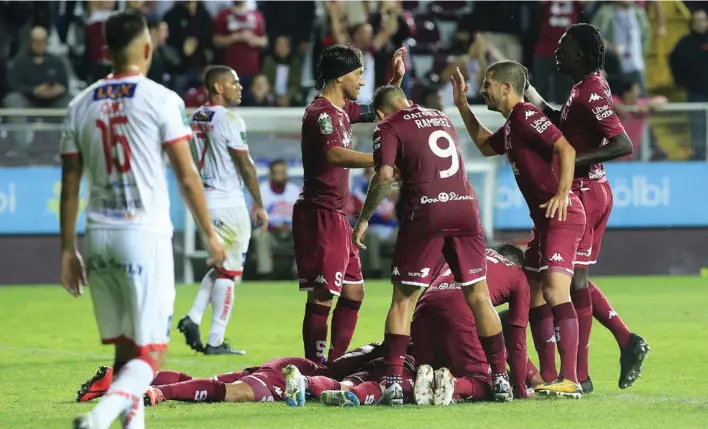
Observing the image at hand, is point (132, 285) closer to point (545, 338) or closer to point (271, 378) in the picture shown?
point (271, 378)

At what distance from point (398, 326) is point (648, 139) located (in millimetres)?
12365

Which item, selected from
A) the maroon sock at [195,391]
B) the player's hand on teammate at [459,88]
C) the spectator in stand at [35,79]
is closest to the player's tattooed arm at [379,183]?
the player's hand on teammate at [459,88]

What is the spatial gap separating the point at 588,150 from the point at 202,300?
169 inches

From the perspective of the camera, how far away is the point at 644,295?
1650cm

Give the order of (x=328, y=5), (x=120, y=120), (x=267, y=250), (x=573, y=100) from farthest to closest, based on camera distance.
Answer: (x=328, y=5), (x=267, y=250), (x=573, y=100), (x=120, y=120)

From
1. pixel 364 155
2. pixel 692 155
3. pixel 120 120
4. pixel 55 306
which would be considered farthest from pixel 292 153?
pixel 120 120

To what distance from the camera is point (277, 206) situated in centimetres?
1880

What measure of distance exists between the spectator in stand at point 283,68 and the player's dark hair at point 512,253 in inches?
476

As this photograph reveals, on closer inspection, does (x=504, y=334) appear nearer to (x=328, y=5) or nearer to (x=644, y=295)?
(x=644, y=295)

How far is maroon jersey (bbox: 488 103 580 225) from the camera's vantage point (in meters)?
8.36

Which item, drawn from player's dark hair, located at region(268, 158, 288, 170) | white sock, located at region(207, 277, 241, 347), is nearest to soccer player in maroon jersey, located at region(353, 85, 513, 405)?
white sock, located at region(207, 277, 241, 347)

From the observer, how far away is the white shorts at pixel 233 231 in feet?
39.0

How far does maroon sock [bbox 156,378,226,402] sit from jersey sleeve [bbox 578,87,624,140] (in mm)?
2884

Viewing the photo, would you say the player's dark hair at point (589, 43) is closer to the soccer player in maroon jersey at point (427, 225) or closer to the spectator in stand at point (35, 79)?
the soccer player in maroon jersey at point (427, 225)
